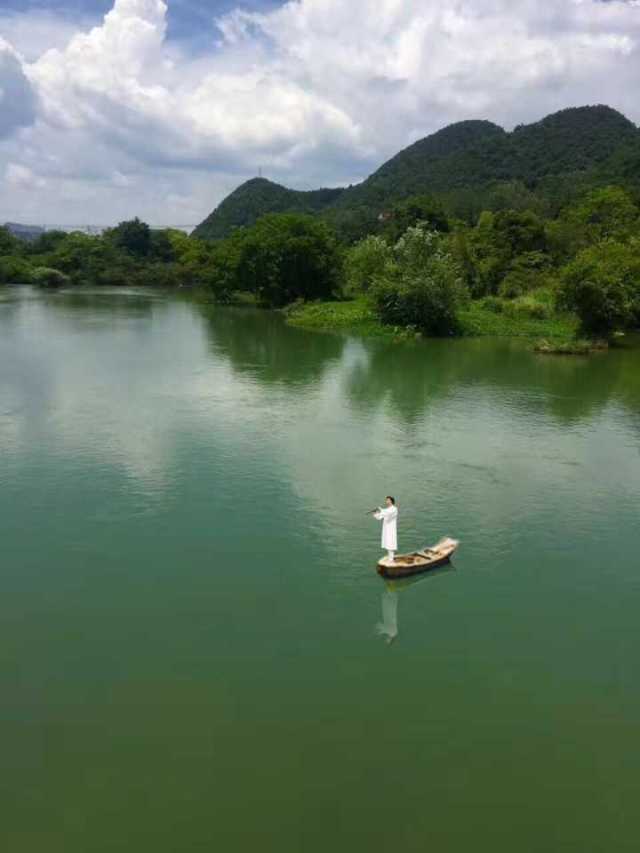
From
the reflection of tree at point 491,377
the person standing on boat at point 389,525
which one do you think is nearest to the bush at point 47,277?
the reflection of tree at point 491,377

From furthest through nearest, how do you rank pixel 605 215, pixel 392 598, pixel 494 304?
pixel 605 215 < pixel 494 304 < pixel 392 598

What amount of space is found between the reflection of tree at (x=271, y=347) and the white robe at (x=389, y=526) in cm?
1697

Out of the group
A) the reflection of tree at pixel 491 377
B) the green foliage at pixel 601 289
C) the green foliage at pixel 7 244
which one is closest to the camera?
the reflection of tree at pixel 491 377

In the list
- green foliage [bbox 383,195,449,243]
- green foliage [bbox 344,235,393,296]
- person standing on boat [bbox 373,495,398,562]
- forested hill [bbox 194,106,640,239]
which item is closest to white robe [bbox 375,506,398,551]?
person standing on boat [bbox 373,495,398,562]

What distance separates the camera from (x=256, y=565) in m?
13.0

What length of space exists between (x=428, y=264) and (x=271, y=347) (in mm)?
11158

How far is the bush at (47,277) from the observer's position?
82.2 metres

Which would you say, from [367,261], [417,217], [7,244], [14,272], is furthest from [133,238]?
[367,261]

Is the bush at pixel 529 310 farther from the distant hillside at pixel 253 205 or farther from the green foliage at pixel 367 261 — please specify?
the distant hillside at pixel 253 205

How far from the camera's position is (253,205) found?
176500 mm

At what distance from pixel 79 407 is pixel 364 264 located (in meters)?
33.3

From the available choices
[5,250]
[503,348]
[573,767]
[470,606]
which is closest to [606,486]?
[470,606]

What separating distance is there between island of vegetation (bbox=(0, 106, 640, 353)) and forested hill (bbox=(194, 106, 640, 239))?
47.7 inches

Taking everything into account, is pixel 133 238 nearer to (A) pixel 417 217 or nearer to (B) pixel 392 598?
(A) pixel 417 217
